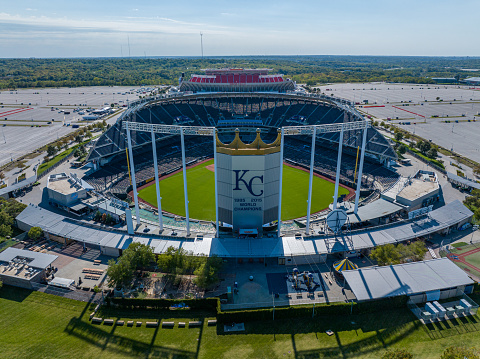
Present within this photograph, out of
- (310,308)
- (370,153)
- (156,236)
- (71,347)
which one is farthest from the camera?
(370,153)

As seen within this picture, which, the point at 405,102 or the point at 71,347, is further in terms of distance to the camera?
the point at 405,102

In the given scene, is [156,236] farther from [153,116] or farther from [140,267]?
[153,116]

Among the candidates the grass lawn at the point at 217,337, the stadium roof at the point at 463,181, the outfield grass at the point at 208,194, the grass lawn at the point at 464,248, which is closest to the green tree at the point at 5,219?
the grass lawn at the point at 217,337

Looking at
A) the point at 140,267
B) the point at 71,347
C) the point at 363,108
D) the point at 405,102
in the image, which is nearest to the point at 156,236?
the point at 140,267

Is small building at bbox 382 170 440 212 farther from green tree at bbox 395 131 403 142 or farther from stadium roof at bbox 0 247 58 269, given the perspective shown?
stadium roof at bbox 0 247 58 269

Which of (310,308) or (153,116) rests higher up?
(153,116)

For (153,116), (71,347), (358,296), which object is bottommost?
(71,347)

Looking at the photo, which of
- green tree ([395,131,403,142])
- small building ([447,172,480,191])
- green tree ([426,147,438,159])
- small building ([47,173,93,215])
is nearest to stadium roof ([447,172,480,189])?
small building ([447,172,480,191])

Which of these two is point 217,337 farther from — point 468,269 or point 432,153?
point 432,153
